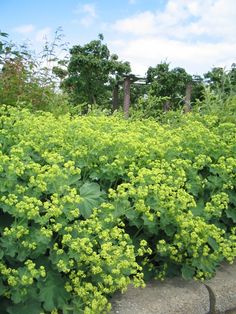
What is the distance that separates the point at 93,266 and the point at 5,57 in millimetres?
4263

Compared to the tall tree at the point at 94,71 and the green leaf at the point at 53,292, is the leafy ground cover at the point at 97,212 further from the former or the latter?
the tall tree at the point at 94,71

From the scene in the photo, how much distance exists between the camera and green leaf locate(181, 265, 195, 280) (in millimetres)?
2391

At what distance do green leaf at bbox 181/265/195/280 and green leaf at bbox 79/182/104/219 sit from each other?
0.60 metres

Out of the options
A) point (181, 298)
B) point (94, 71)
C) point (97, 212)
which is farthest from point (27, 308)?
point (94, 71)

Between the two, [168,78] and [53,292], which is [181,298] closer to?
[53,292]

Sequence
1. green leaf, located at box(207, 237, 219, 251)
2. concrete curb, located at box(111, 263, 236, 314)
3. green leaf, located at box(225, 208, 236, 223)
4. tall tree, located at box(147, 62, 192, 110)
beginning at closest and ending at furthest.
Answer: concrete curb, located at box(111, 263, 236, 314), green leaf, located at box(207, 237, 219, 251), green leaf, located at box(225, 208, 236, 223), tall tree, located at box(147, 62, 192, 110)

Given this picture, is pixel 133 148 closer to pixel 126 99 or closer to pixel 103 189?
pixel 103 189

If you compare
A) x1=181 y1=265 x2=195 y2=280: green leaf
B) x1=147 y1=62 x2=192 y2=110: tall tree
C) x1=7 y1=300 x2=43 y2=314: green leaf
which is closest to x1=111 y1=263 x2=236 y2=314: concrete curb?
x1=181 y1=265 x2=195 y2=280: green leaf

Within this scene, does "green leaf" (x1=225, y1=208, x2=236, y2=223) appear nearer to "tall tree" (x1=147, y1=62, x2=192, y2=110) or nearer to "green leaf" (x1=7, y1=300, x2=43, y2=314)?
"green leaf" (x1=7, y1=300, x2=43, y2=314)

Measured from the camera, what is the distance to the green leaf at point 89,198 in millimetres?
2037

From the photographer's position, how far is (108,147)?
2.49m

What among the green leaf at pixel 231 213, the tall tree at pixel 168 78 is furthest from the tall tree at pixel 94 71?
the green leaf at pixel 231 213

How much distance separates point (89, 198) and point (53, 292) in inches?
16.9

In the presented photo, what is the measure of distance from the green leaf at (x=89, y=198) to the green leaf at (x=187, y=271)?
599mm
